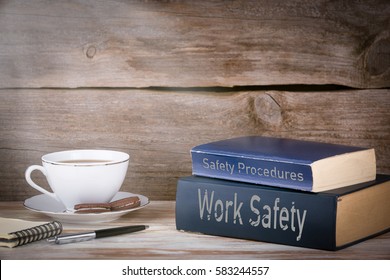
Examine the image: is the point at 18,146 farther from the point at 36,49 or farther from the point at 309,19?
the point at 309,19

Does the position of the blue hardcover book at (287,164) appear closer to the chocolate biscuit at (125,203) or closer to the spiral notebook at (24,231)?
the chocolate biscuit at (125,203)

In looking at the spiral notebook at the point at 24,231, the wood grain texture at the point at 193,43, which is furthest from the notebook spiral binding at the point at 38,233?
the wood grain texture at the point at 193,43

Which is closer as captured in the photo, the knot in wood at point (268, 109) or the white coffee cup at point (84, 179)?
the white coffee cup at point (84, 179)

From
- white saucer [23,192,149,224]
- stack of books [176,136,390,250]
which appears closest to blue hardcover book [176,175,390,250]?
stack of books [176,136,390,250]

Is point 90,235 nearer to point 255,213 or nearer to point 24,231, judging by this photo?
point 24,231

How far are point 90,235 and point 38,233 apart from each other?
2.8 inches

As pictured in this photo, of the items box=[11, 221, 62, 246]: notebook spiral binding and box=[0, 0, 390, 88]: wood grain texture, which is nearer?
box=[11, 221, 62, 246]: notebook spiral binding

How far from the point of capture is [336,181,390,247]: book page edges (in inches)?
40.2

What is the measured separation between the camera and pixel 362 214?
107cm

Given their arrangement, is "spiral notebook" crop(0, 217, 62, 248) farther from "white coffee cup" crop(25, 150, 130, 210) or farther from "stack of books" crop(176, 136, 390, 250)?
"stack of books" crop(176, 136, 390, 250)

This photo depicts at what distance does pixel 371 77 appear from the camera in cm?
133

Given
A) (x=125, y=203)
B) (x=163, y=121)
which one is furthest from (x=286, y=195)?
(x=163, y=121)

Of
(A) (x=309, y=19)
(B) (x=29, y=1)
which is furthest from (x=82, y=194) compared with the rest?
(A) (x=309, y=19)

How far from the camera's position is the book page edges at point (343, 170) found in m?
1.03
